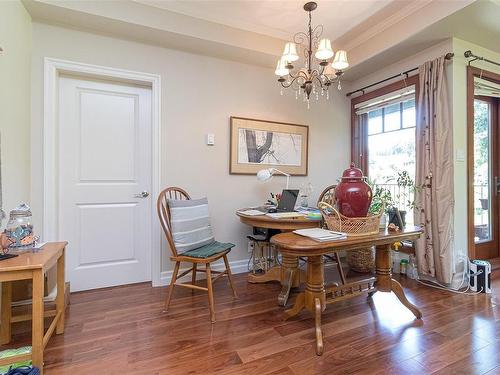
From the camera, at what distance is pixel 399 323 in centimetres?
185

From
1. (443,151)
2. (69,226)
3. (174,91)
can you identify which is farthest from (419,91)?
(69,226)

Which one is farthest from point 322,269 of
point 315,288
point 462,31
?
point 462,31

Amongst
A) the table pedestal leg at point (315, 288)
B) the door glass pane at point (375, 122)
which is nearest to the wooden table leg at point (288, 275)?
the table pedestal leg at point (315, 288)

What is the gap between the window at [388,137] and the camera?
296 cm

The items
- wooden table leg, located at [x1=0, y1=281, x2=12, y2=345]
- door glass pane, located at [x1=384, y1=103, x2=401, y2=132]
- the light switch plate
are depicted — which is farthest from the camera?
door glass pane, located at [x1=384, y1=103, x2=401, y2=132]

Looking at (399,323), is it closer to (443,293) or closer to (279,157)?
(443,293)

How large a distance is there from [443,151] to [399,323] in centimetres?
163

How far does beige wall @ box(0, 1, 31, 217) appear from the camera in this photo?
69.0 inches

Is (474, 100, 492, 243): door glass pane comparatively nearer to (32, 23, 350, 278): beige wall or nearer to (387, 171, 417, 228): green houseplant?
(387, 171, 417, 228): green houseplant

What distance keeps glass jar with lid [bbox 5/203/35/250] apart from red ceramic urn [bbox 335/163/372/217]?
1933 mm

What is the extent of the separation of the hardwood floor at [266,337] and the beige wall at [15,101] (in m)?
1.05

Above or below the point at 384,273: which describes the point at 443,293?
below

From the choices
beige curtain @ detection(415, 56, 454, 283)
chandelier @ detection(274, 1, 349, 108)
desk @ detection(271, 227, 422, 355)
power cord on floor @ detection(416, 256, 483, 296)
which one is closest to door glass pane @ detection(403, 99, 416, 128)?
beige curtain @ detection(415, 56, 454, 283)

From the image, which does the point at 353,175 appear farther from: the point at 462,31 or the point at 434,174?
the point at 462,31
